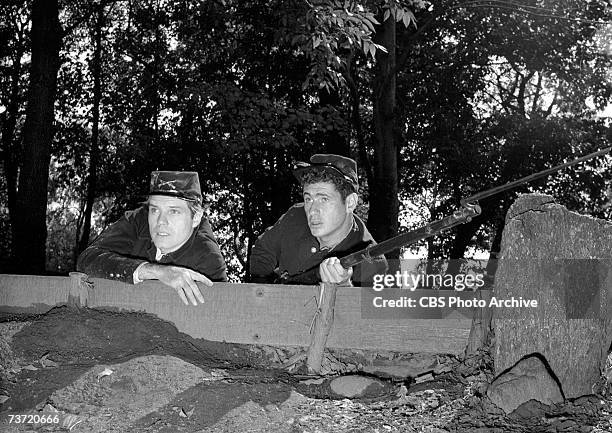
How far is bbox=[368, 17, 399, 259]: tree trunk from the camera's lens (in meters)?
12.0

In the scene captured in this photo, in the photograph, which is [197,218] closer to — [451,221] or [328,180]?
[328,180]

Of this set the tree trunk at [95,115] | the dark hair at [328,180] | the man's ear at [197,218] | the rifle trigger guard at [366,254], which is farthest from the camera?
the tree trunk at [95,115]

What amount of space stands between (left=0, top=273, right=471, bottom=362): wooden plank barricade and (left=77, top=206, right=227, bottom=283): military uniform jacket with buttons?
0.80ft

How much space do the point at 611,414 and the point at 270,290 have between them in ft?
5.87

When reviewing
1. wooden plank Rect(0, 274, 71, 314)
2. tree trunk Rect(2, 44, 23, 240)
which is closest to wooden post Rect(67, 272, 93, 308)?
wooden plank Rect(0, 274, 71, 314)

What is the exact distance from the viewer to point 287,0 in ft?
31.4

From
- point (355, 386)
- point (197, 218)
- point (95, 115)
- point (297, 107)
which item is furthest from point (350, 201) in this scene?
point (95, 115)

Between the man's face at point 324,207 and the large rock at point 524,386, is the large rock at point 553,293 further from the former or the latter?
the man's face at point 324,207

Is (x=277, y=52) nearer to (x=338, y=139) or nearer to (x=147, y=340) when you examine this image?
(x=338, y=139)

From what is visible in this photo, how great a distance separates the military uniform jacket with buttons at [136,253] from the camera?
3.59 meters

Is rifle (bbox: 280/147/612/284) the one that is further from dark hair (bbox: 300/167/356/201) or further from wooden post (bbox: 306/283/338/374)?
dark hair (bbox: 300/167/356/201)

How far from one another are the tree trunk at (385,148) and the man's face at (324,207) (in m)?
7.62

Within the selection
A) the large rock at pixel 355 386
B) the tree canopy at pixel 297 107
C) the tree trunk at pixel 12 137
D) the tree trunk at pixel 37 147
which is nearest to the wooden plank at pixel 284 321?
the large rock at pixel 355 386

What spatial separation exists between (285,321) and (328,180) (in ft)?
3.63
